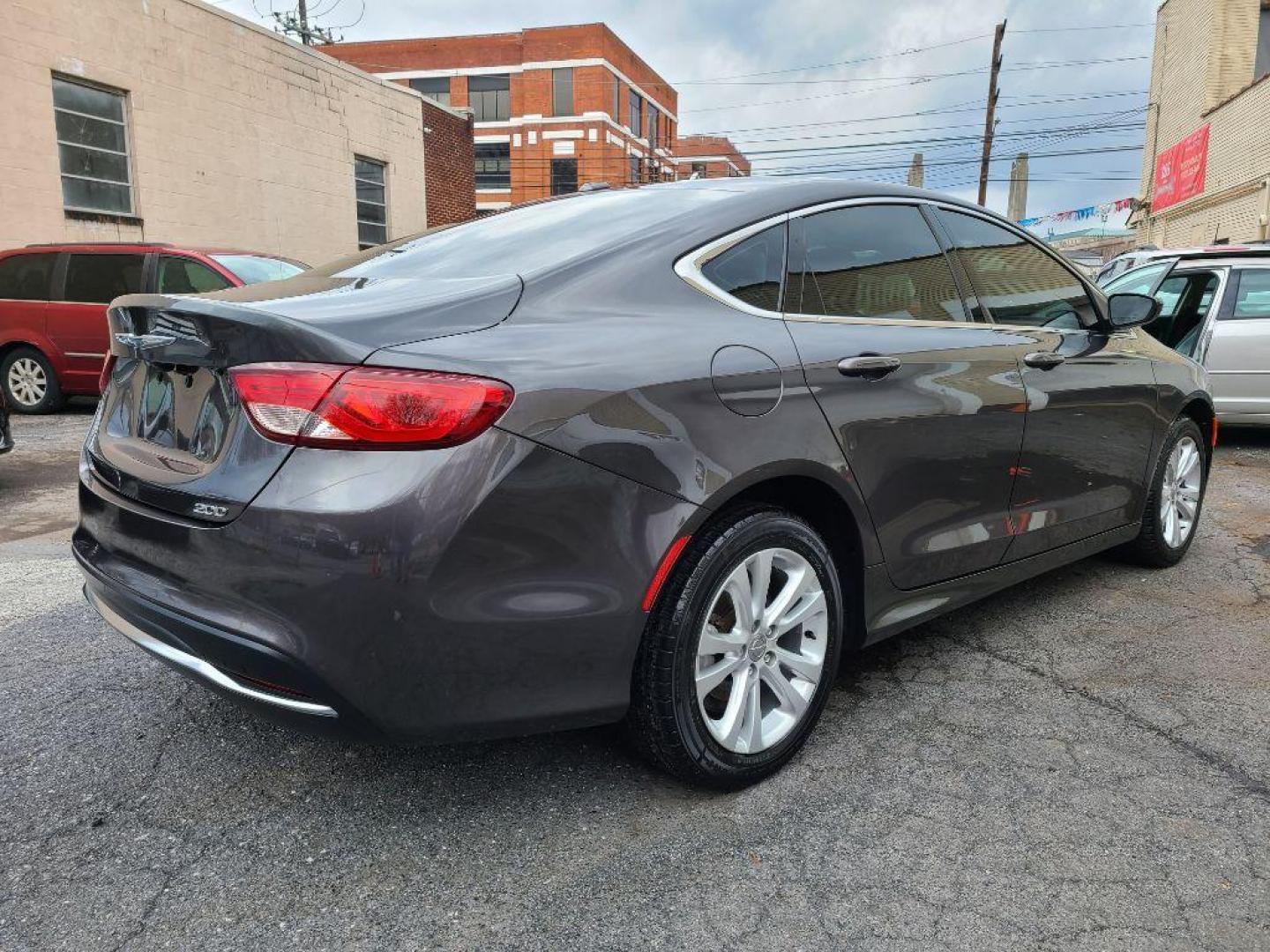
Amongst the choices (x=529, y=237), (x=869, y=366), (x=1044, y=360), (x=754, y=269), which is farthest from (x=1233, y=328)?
(x=529, y=237)

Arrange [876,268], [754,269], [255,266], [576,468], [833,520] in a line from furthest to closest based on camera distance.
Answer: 1. [255,266]
2. [876,268]
3. [833,520]
4. [754,269]
5. [576,468]

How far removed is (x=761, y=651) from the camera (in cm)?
247

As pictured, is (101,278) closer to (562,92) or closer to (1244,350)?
(1244,350)

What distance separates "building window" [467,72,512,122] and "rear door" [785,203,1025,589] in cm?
5224

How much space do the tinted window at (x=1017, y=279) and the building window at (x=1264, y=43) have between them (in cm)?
2459

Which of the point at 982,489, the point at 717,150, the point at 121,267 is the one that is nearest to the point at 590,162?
the point at 717,150

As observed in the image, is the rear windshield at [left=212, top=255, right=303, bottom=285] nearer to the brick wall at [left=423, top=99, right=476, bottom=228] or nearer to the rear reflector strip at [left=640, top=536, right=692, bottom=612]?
the rear reflector strip at [left=640, top=536, right=692, bottom=612]

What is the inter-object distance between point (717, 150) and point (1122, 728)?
79124 millimetres

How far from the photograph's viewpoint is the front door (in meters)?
3.34

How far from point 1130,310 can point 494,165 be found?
169 feet

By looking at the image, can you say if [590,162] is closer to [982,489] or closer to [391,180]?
[391,180]

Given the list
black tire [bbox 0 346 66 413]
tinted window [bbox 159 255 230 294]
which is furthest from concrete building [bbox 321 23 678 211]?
tinted window [bbox 159 255 230 294]

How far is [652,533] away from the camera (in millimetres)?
2145

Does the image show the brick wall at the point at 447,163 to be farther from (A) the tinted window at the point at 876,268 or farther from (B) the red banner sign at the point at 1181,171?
(A) the tinted window at the point at 876,268
